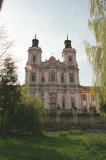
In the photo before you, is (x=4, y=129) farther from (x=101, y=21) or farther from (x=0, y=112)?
(x=101, y=21)

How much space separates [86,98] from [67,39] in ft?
66.1

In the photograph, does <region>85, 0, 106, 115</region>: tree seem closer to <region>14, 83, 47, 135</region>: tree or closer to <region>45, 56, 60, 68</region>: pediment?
<region>14, 83, 47, 135</region>: tree

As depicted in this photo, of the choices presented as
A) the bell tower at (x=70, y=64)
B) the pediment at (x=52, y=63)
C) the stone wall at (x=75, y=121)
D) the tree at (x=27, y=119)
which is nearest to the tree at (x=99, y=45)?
the tree at (x=27, y=119)

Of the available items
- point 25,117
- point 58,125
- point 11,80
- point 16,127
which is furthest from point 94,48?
point 58,125

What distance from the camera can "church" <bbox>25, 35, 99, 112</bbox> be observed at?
33378 mm

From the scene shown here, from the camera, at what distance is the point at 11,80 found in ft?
41.5

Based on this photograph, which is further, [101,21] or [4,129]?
[4,129]

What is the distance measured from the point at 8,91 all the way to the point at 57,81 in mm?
23622

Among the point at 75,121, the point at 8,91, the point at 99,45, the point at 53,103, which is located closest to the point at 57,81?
the point at 53,103

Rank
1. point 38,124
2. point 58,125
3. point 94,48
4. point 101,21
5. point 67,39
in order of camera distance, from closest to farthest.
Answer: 1. point 101,21
2. point 94,48
3. point 38,124
4. point 58,125
5. point 67,39

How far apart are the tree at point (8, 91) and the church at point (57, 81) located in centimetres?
1987

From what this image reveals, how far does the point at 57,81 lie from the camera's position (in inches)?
1393

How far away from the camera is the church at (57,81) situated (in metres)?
33.4

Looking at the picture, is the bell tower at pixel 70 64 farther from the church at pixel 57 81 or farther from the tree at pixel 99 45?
the tree at pixel 99 45
